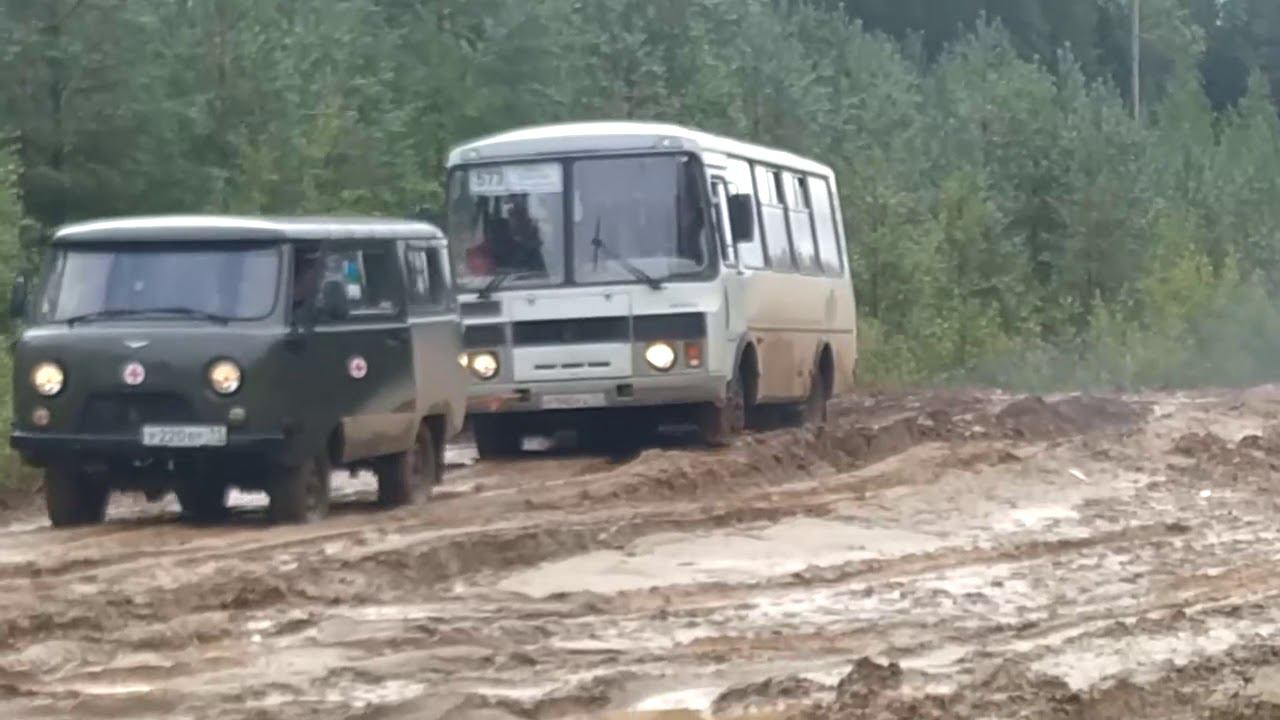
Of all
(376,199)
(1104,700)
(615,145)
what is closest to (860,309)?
(376,199)

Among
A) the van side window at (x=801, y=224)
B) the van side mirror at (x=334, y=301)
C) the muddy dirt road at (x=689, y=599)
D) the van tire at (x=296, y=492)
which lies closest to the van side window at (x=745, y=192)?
the van side window at (x=801, y=224)

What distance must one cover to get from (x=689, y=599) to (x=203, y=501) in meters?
5.34

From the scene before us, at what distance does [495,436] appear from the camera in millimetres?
25531

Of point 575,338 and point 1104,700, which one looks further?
point 575,338

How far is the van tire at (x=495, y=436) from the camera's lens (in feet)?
82.8

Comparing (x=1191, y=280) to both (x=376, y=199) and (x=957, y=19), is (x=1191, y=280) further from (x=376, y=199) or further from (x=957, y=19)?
(x=957, y=19)

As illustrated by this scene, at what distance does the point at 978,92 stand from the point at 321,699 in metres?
60.6

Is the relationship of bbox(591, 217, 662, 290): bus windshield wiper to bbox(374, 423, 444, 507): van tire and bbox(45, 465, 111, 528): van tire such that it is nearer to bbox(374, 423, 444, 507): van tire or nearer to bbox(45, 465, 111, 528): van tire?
bbox(374, 423, 444, 507): van tire

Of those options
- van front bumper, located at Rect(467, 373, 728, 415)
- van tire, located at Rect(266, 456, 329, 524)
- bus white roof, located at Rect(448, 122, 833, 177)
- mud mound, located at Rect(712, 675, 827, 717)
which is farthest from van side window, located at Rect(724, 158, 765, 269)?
mud mound, located at Rect(712, 675, 827, 717)

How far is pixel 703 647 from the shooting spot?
468 inches

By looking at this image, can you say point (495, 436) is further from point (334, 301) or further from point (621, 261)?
point (334, 301)

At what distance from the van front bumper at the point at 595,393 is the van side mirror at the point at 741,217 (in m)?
1.53

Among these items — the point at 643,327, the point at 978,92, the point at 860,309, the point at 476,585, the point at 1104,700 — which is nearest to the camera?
the point at 1104,700

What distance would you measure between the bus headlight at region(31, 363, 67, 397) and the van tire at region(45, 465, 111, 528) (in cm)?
61
